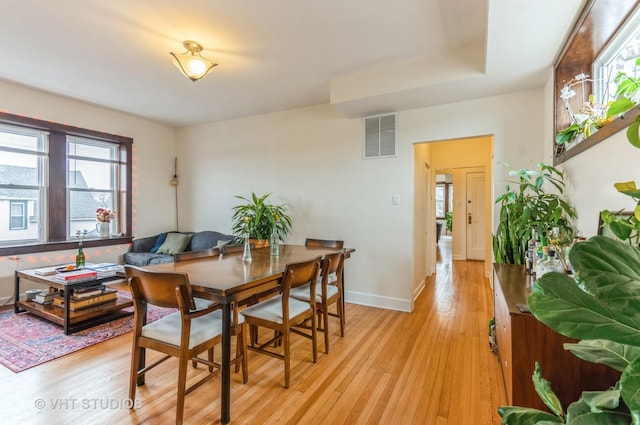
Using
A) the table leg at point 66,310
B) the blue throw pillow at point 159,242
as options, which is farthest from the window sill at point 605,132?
the blue throw pillow at point 159,242

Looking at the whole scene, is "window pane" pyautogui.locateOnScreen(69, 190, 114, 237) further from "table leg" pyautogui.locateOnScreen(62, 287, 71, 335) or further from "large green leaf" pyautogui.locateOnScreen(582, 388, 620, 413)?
"large green leaf" pyautogui.locateOnScreen(582, 388, 620, 413)

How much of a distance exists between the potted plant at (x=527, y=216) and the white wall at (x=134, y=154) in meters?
5.33

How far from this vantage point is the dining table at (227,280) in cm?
169

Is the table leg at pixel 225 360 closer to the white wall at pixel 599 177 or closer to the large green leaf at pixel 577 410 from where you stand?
the large green leaf at pixel 577 410

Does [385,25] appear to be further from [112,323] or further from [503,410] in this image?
[112,323]

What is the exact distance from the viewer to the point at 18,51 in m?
2.91

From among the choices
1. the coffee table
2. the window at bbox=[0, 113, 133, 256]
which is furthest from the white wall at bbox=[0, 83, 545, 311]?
the coffee table

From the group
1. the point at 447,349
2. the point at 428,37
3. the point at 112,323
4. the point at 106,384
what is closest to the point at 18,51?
the point at 112,323

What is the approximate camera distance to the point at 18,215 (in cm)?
394

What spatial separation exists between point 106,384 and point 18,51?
128 inches

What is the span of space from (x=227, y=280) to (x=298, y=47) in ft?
7.29

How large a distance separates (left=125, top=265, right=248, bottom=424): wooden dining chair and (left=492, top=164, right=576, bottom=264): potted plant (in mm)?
2191

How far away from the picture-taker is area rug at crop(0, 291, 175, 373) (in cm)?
243

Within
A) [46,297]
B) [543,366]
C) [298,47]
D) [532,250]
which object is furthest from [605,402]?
[46,297]
